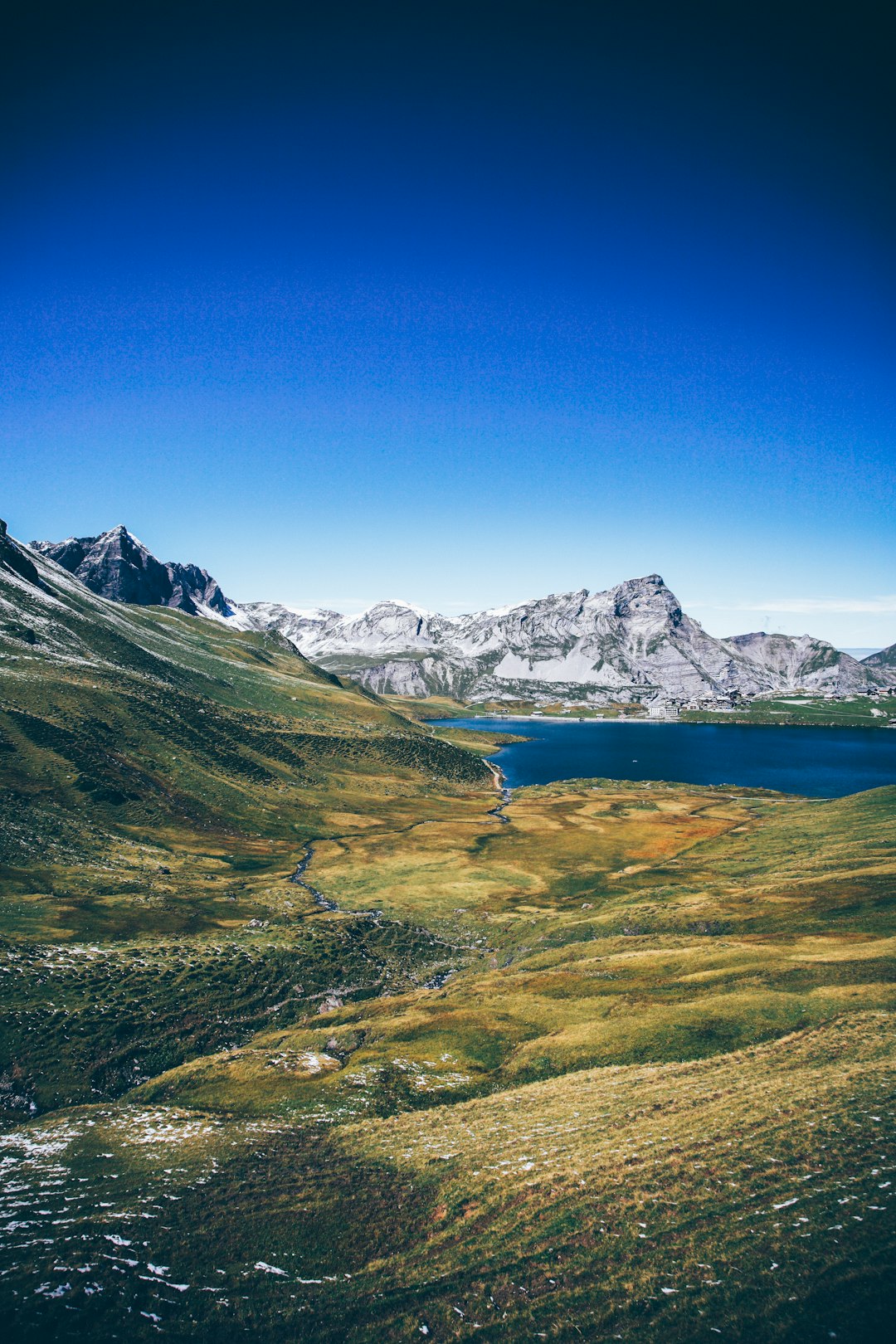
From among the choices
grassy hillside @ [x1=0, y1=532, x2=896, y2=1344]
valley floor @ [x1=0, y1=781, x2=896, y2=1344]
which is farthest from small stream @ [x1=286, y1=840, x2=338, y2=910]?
valley floor @ [x1=0, y1=781, x2=896, y2=1344]

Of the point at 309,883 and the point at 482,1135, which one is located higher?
the point at 482,1135

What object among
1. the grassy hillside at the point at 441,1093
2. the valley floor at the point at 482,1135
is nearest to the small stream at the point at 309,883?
the grassy hillside at the point at 441,1093

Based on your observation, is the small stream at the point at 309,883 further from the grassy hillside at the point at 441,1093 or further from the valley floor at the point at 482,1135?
the valley floor at the point at 482,1135

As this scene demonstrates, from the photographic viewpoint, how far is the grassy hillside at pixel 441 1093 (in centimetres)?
2042

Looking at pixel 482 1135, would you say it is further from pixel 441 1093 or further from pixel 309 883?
pixel 309 883

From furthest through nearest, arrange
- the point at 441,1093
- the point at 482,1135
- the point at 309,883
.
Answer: the point at 309,883
the point at 441,1093
the point at 482,1135

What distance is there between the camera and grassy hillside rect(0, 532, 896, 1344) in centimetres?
2042

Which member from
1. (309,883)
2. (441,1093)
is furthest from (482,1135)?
(309,883)

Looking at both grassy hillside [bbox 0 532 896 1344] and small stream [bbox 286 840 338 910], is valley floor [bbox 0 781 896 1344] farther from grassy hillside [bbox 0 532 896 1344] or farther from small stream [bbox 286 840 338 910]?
small stream [bbox 286 840 338 910]

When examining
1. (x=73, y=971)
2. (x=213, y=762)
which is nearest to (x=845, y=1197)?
(x=73, y=971)

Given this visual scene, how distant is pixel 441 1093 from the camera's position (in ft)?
130

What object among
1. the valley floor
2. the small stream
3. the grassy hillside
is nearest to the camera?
the valley floor

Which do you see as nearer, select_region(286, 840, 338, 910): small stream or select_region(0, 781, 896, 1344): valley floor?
select_region(0, 781, 896, 1344): valley floor

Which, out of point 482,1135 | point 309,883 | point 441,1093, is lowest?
point 309,883
